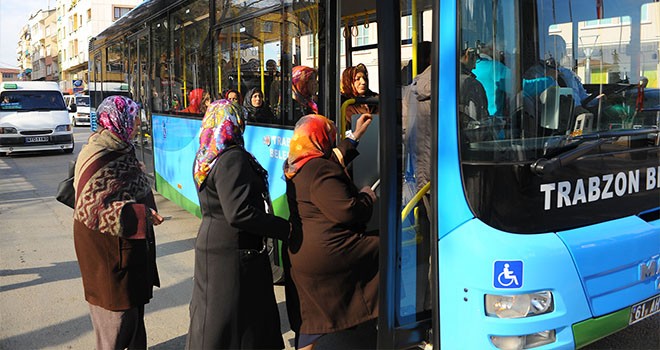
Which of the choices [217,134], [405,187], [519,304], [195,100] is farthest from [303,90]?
[195,100]

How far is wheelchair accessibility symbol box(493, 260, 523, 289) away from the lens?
249 cm

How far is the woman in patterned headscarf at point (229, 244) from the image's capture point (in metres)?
2.71

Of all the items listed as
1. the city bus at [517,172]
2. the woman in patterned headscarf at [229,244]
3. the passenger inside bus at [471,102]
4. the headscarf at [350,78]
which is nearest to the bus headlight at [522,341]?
the city bus at [517,172]

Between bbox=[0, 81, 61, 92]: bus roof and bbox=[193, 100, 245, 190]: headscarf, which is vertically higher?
bbox=[0, 81, 61, 92]: bus roof

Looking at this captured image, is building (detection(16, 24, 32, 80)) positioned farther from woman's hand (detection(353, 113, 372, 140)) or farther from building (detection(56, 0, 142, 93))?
woman's hand (detection(353, 113, 372, 140))

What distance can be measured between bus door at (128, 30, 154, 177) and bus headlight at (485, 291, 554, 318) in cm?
672

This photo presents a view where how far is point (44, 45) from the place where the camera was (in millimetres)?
74375

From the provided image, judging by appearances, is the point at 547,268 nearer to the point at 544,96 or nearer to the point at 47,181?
the point at 544,96

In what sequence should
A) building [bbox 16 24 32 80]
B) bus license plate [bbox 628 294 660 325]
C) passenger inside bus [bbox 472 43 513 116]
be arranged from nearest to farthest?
passenger inside bus [bbox 472 43 513 116] → bus license plate [bbox 628 294 660 325] → building [bbox 16 24 32 80]

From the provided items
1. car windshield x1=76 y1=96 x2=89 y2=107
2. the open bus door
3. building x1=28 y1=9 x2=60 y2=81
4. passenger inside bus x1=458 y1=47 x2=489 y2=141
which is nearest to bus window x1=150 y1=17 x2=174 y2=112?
the open bus door

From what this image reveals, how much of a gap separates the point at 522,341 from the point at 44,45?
84.1 meters

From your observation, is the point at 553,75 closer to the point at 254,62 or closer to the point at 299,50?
the point at 299,50

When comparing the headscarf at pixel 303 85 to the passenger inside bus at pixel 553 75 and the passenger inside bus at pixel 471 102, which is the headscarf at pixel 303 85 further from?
the passenger inside bus at pixel 553 75

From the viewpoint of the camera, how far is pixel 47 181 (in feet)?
38.1
